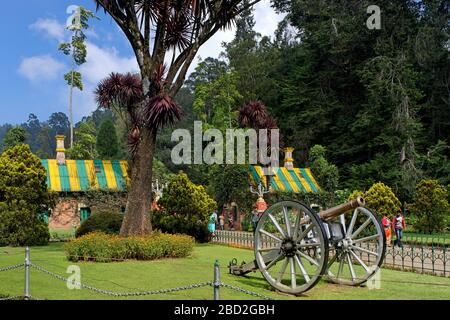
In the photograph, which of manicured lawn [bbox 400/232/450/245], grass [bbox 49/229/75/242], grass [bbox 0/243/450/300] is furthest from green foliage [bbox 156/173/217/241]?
manicured lawn [bbox 400/232/450/245]

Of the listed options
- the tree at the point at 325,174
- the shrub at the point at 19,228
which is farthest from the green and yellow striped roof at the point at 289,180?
the shrub at the point at 19,228

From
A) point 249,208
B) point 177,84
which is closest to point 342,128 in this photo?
point 249,208

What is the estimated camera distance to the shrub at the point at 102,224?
21078mm

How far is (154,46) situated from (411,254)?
9.69 metres

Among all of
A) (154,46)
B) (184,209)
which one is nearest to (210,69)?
(184,209)

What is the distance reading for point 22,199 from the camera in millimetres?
21609

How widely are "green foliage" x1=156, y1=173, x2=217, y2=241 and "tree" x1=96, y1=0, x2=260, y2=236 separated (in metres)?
5.36

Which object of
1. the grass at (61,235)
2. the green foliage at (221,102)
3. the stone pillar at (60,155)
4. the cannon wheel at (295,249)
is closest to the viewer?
the cannon wheel at (295,249)

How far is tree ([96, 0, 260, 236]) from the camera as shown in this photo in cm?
1634

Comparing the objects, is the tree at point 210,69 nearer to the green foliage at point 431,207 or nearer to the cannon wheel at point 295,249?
the green foliage at point 431,207

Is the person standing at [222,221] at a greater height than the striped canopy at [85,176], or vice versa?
the striped canopy at [85,176]

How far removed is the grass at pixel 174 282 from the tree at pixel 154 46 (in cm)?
247

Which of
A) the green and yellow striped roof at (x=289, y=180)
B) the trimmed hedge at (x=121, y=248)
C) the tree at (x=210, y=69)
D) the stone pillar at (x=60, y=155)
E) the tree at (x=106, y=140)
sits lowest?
the trimmed hedge at (x=121, y=248)

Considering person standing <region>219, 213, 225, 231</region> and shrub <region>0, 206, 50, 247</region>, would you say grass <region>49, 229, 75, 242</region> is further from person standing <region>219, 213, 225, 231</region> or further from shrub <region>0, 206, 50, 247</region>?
person standing <region>219, 213, 225, 231</region>
